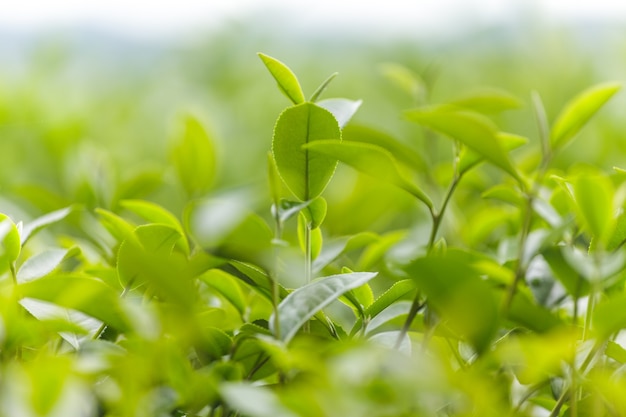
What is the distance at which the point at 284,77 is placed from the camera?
1.85 ft

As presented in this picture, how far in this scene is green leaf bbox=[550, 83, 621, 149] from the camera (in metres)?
0.65

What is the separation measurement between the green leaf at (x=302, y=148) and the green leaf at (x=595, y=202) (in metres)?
0.16

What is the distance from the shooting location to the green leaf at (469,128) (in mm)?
501

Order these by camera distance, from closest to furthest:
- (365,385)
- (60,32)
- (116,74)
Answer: (365,385) < (60,32) < (116,74)

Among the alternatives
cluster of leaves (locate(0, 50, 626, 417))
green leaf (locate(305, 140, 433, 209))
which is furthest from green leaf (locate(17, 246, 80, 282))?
green leaf (locate(305, 140, 433, 209))

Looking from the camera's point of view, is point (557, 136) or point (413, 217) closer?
point (557, 136)

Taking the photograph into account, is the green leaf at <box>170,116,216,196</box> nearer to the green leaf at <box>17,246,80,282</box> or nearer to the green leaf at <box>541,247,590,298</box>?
the green leaf at <box>17,246,80,282</box>

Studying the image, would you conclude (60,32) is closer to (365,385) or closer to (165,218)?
(165,218)

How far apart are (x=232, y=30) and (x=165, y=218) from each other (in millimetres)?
2136

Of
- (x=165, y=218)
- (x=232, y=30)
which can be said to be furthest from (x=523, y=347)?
(x=232, y=30)

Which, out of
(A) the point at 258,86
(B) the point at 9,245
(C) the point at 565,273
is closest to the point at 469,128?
(C) the point at 565,273

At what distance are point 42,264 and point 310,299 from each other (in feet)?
0.77

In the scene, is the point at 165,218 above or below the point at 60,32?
above

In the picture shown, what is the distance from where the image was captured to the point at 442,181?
1040 mm
